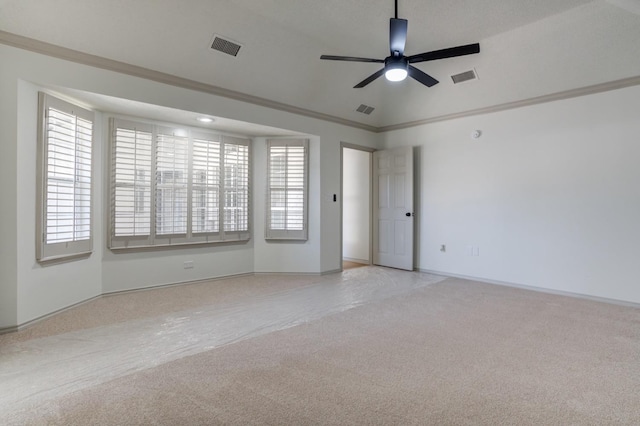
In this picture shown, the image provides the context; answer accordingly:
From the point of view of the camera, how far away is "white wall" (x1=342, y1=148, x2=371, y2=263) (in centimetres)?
673

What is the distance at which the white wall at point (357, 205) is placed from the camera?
6.73 metres

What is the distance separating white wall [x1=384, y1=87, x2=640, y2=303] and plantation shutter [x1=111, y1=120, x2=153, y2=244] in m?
4.35

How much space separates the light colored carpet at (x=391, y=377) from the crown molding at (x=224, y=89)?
2.62 meters

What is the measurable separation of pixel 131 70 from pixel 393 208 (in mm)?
4470

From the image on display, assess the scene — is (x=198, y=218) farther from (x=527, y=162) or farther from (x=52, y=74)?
(x=527, y=162)

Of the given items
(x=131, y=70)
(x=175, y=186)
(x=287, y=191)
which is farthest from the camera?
(x=287, y=191)

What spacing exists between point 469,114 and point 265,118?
319 centimetres

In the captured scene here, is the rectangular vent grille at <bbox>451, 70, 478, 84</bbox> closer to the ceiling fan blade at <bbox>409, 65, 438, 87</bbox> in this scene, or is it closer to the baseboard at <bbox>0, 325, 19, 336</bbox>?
the ceiling fan blade at <bbox>409, 65, 438, 87</bbox>

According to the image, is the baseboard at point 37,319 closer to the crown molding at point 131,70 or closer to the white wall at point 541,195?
the crown molding at point 131,70

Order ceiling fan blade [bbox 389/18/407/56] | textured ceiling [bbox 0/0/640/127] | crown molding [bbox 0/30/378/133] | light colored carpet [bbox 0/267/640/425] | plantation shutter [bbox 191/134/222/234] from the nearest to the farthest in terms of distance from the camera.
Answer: light colored carpet [bbox 0/267/640/425] < ceiling fan blade [bbox 389/18/407/56] < crown molding [bbox 0/30/378/133] < textured ceiling [bbox 0/0/640/127] < plantation shutter [bbox 191/134/222/234]

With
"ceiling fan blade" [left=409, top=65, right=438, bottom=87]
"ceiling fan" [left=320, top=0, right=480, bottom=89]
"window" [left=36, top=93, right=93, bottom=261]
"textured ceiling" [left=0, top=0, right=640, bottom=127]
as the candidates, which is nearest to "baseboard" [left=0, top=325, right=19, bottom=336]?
"window" [left=36, top=93, right=93, bottom=261]

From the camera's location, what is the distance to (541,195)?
4.59 m

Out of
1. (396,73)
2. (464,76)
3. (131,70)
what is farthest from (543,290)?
(131,70)

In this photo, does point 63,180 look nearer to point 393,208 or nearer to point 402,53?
point 402,53
